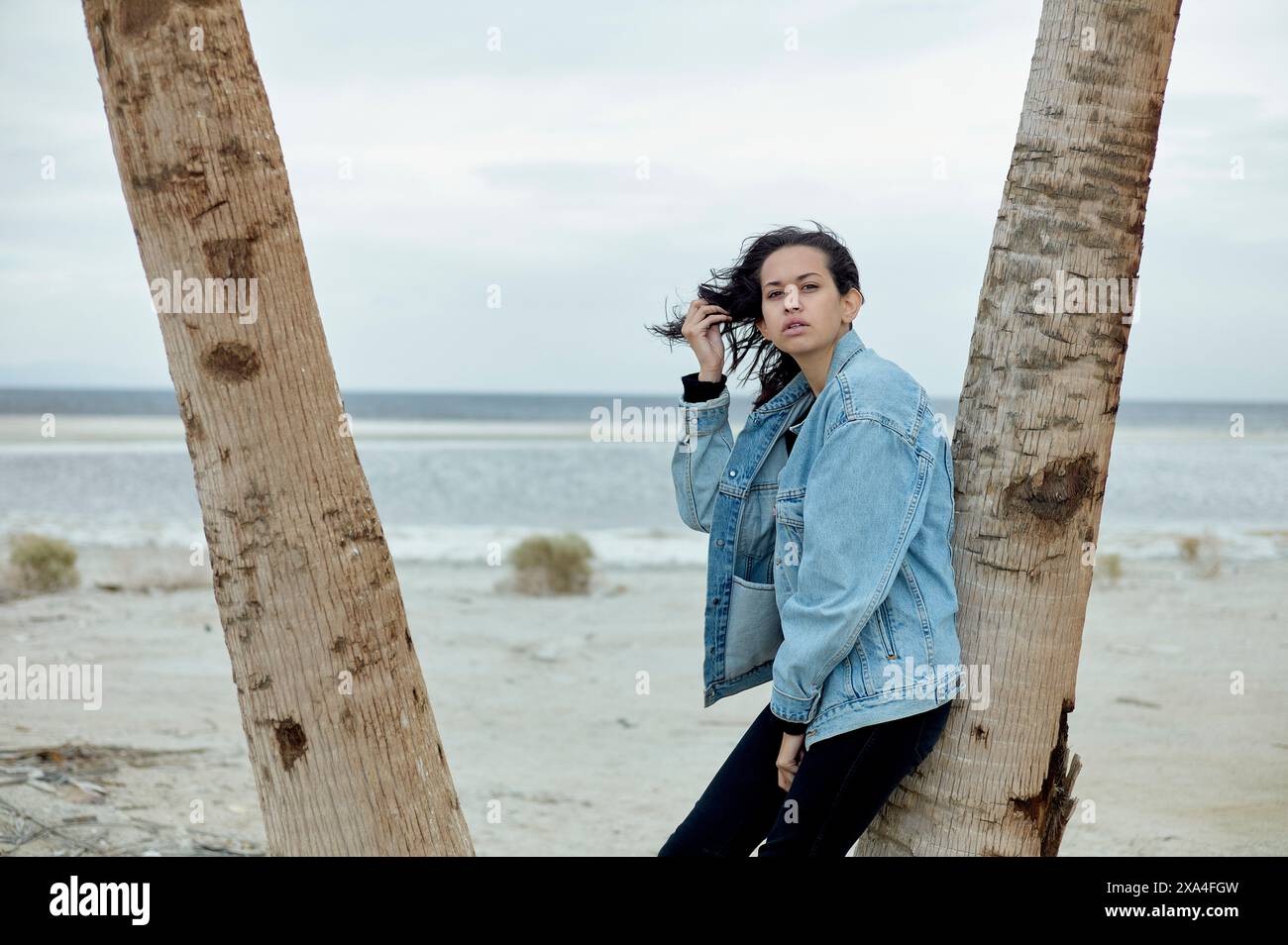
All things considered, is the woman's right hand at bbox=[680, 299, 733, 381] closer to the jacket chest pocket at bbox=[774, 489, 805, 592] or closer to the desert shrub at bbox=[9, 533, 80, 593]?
the jacket chest pocket at bbox=[774, 489, 805, 592]

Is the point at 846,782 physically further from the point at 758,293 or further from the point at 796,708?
the point at 758,293

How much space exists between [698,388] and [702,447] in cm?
17

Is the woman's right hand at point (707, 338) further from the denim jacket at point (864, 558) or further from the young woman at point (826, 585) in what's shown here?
the denim jacket at point (864, 558)

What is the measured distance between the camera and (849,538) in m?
2.41

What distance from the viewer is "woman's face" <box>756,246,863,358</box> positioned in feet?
9.13

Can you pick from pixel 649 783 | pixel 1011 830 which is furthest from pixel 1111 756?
pixel 1011 830

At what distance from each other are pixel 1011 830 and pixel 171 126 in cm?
247

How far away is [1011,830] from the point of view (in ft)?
8.43

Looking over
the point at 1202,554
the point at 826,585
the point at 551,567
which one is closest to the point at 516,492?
the point at 551,567

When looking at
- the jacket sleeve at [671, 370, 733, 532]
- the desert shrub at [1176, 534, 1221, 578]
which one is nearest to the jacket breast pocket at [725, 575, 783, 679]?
the jacket sleeve at [671, 370, 733, 532]

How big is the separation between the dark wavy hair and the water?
9492 mm

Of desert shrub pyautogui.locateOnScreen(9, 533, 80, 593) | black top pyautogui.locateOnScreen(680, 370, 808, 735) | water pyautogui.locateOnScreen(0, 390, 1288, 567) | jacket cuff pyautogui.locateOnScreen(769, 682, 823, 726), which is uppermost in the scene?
black top pyautogui.locateOnScreen(680, 370, 808, 735)
